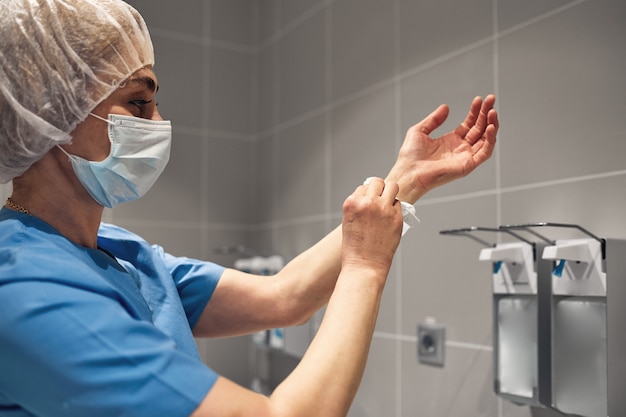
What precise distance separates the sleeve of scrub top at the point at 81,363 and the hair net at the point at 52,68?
247 mm

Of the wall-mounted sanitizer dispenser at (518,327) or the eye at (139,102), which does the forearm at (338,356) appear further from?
the wall-mounted sanitizer dispenser at (518,327)

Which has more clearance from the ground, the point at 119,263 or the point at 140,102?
the point at 140,102

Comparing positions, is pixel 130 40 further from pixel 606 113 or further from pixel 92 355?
pixel 606 113

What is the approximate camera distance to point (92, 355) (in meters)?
0.76

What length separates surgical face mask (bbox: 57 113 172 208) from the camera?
3.24 feet

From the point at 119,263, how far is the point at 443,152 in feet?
1.96

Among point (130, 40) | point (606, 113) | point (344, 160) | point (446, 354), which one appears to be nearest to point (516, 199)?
point (606, 113)

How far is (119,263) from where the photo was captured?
109 cm

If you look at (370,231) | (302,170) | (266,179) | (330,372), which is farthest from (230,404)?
(266,179)

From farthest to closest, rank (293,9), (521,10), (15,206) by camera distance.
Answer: (293,9) < (521,10) < (15,206)

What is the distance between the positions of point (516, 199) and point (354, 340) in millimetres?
816

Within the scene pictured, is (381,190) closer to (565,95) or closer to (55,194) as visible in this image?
(55,194)

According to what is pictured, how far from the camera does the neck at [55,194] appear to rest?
0.98 metres

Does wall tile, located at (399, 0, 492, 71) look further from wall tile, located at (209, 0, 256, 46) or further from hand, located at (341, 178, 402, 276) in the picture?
wall tile, located at (209, 0, 256, 46)
